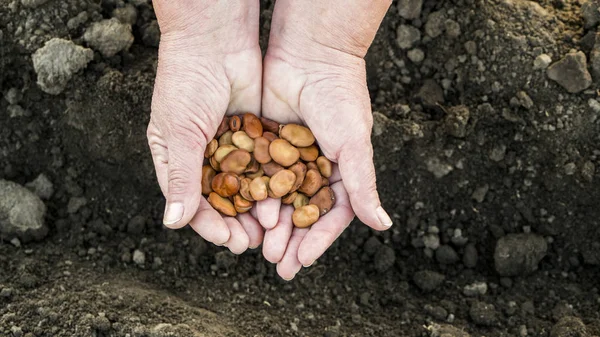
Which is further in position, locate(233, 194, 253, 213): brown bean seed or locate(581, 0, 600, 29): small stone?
locate(581, 0, 600, 29): small stone

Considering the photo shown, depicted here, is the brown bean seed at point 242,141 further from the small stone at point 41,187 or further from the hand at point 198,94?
the small stone at point 41,187

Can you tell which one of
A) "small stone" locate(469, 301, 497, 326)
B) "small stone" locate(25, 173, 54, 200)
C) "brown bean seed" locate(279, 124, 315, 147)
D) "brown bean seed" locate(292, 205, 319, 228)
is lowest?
"small stone" locate(25, 173, 54, 200)

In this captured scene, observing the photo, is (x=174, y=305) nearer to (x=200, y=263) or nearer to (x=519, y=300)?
(x=200, y=263)

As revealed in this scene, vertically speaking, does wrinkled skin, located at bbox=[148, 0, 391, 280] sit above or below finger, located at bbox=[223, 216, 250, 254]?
above

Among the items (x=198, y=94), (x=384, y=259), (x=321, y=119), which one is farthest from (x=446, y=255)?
(x=198, y=94)

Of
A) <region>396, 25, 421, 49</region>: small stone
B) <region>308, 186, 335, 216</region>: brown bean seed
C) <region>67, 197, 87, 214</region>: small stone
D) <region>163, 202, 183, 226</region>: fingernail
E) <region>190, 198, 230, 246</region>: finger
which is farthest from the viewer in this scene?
<region>396, 25, 421, 49</region>: small stone

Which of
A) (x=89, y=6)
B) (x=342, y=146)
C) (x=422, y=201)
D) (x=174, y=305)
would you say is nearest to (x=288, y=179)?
(x=342, y=146)

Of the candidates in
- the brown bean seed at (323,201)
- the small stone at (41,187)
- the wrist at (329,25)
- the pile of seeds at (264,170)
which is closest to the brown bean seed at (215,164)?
the pile of seeds at (264,170)

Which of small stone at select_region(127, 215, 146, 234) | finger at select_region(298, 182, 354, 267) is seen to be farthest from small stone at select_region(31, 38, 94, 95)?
finger at select_region(298, 182, 354, 267)

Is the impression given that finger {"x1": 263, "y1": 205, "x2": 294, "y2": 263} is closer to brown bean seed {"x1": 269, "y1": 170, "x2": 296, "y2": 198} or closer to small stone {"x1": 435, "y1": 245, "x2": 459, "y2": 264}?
brown bean seed {"x1": 269, "y1": 170, "x2": 296, "y2": 198}
